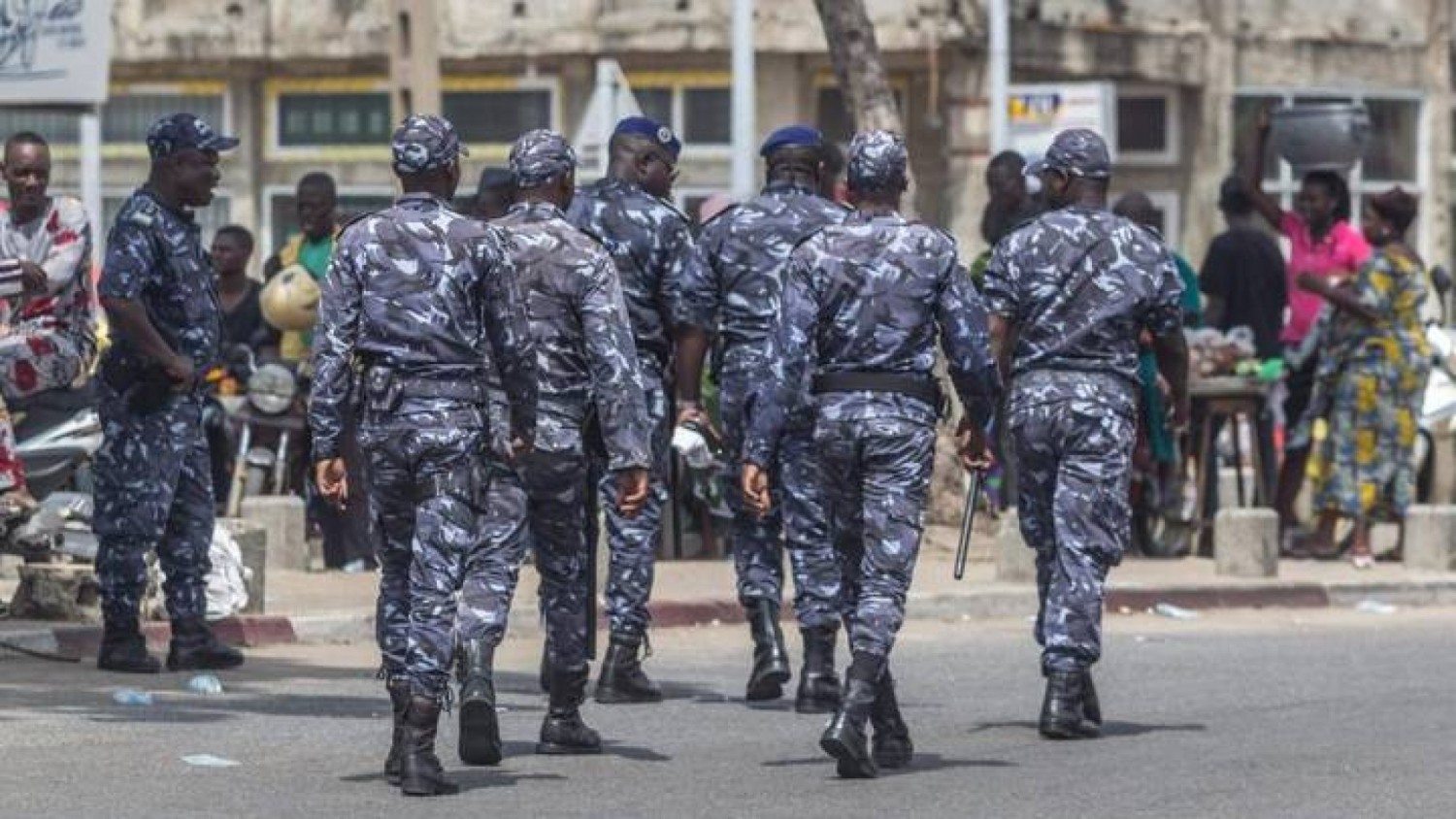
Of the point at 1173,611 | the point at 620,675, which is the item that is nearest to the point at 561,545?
Answer: the point at 620,675

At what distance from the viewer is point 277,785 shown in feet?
35.9

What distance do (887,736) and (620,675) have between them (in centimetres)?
205

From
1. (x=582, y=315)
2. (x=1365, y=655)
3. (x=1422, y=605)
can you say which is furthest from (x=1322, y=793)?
(x=1422, y=605)

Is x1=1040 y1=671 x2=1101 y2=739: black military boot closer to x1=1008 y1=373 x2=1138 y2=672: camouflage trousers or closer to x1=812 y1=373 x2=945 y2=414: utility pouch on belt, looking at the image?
x1=1008 y1=373 x2=1138 y2=672: camouflage trousers

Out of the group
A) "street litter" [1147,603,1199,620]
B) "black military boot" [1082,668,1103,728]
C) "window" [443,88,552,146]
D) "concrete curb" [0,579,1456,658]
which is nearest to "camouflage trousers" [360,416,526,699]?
"black military boot" [1082,668,1103,728]

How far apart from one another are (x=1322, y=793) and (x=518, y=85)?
24810mm

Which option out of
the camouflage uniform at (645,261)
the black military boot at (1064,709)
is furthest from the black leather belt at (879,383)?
the camouflage uniform at (645,261)

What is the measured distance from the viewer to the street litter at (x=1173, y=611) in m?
18.3

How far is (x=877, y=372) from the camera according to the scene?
11.6 metres

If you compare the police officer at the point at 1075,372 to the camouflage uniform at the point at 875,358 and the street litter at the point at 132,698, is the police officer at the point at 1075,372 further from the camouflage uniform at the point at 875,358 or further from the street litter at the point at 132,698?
the street litter at the point at 132,698

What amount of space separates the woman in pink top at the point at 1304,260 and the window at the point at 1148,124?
1401cm

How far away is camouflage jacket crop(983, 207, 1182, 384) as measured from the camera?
12.8 meters

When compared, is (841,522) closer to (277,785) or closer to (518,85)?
(277,785)

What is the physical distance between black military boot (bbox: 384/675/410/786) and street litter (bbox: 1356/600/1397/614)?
8921 millimetres
